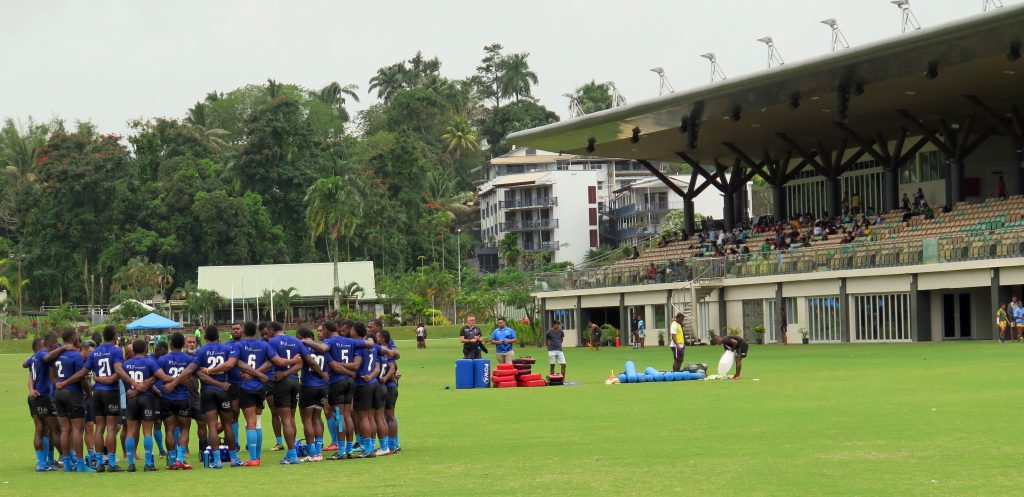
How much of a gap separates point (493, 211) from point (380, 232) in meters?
18.3

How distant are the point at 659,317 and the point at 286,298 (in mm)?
49706

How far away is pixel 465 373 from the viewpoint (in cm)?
3122

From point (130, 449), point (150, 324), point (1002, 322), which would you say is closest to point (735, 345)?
point (130, 449)

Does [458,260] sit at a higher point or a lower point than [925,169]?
lower

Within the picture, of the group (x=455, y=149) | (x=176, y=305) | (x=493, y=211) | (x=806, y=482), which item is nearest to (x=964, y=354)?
(x=806, y=482)

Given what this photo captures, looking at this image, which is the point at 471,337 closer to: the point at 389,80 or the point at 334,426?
the point at 334,426

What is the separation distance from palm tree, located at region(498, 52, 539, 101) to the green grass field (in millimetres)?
129854

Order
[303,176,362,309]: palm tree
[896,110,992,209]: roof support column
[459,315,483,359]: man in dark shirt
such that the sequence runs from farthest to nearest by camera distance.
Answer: [303,176,362,309]: palm tree < [896,110,992,209]: roof support column < [459,315,483,359]: man in dark shirt

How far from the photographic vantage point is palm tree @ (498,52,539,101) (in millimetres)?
157625

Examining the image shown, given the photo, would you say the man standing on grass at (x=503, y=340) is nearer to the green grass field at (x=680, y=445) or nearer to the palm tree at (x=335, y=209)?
the green grass field at (x=680, y=445)

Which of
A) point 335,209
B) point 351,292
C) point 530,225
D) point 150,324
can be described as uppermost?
point 335,209

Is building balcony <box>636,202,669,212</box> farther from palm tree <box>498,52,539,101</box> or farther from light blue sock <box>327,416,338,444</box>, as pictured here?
light blue sock <box>327,416,338,444</box>

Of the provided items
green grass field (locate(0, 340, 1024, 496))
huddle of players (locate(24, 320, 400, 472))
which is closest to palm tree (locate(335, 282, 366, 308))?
green grass field (locate(0, 340, 1024, 496))

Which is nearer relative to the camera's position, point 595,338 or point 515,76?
point 595,338
